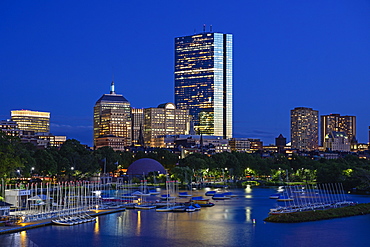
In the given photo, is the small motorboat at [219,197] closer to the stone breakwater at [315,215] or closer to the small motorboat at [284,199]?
the small motorboat at [284,199]

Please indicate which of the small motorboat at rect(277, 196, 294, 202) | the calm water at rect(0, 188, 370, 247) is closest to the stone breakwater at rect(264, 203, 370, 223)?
the calm water at rect(0, 188, 370, 247)

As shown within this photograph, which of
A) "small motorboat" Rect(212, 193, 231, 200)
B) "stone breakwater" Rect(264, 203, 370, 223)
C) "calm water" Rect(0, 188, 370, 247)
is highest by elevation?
"stone breakwater" Rect(264, 203, 370, 223)

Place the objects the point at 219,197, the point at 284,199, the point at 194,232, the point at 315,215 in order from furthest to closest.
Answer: the point at 219,197 < the point at 284,199 < the point at 315,215 < the point at 194,232

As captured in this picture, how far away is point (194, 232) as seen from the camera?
74000mm

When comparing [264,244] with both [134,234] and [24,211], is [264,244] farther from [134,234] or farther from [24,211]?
[24,211]

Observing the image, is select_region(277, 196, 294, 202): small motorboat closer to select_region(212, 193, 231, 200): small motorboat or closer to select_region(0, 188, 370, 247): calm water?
select_region(212, 193, 231, 200): small motorboat

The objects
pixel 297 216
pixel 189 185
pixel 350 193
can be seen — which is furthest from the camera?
pixel 189 185

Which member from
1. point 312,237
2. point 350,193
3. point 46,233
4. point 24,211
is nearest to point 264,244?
point 312,237

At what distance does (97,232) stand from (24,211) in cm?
1852

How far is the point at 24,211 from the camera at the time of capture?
3425 inches

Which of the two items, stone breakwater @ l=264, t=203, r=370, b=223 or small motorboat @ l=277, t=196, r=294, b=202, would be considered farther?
small motorboat @ l=277, t=196, r=294, b=202

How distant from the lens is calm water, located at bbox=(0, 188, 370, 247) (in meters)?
66.9

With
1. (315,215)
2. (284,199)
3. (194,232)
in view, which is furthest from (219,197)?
(194,232)

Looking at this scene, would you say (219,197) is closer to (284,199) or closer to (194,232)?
(284,199)
